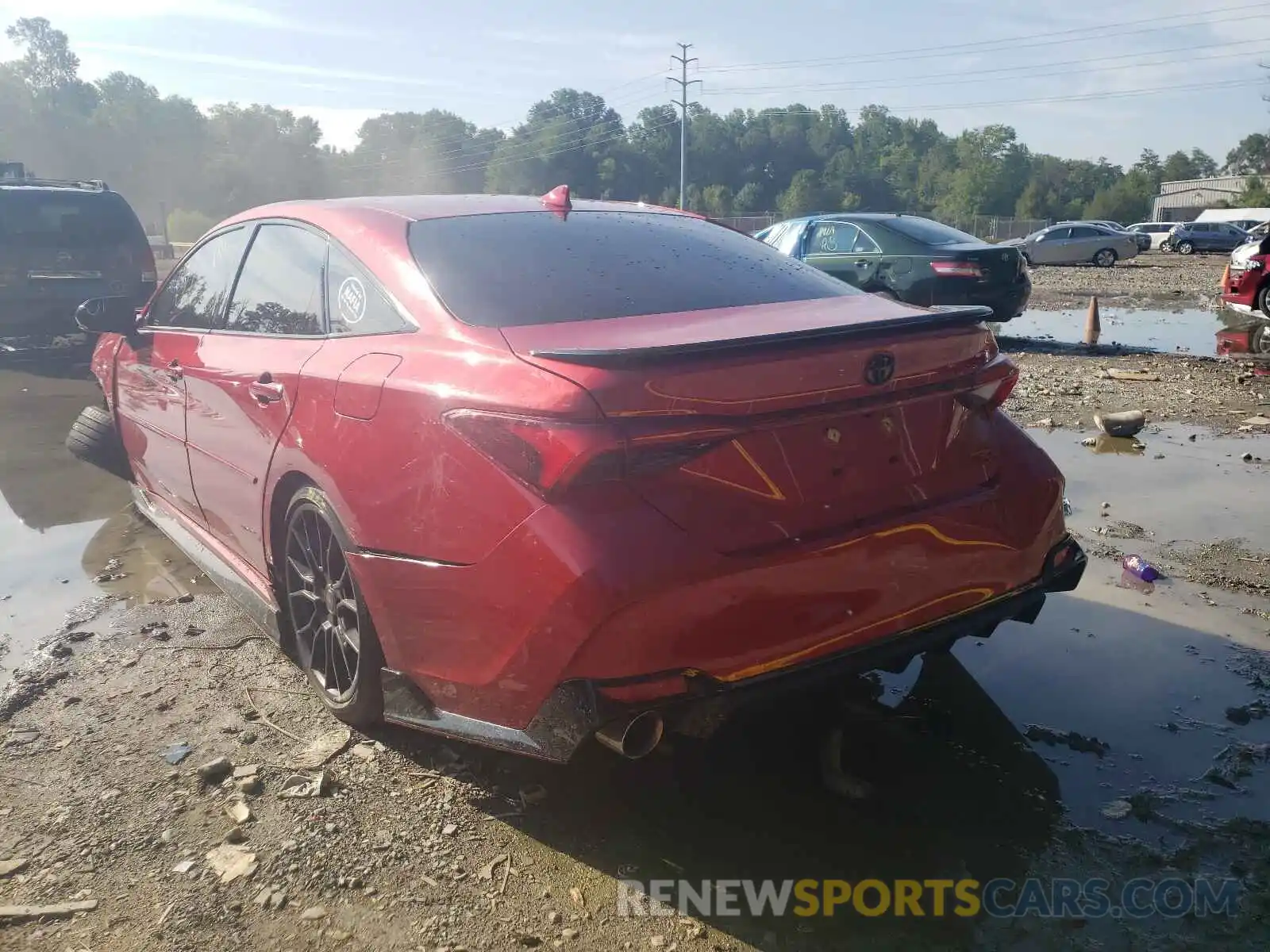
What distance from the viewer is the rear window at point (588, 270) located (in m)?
2.89

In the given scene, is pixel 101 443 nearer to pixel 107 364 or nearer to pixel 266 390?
pixel 107 364

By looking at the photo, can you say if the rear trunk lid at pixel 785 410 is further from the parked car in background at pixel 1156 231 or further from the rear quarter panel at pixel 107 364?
the parked car in background at pixel 1156 231

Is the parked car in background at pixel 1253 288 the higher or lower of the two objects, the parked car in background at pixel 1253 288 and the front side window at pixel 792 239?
the lower

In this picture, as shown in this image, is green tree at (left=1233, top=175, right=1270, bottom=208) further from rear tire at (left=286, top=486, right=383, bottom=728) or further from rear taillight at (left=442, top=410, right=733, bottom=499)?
rear taillight at (left=442, top=410, right=733, bottom=499)

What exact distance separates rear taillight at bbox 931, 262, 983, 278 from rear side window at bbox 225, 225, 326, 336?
8833 mm

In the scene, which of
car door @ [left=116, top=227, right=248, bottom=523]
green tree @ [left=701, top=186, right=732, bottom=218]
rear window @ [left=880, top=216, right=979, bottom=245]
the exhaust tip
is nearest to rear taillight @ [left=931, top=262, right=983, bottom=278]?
rear window @ [left=880, top=216, right=979, bottom=245]

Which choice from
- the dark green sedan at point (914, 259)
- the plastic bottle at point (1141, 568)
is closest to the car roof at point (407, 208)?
the plastic bottle at point (1141, 568)

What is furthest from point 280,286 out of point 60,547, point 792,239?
point 792,239

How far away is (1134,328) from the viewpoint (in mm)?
15062

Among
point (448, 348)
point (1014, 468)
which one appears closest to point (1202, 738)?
point (1014, 468)

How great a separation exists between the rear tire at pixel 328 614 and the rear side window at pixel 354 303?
52cm

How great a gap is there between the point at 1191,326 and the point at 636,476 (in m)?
15.5

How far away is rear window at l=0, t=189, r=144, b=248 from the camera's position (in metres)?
10.8

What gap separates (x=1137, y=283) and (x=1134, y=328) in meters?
11.9
